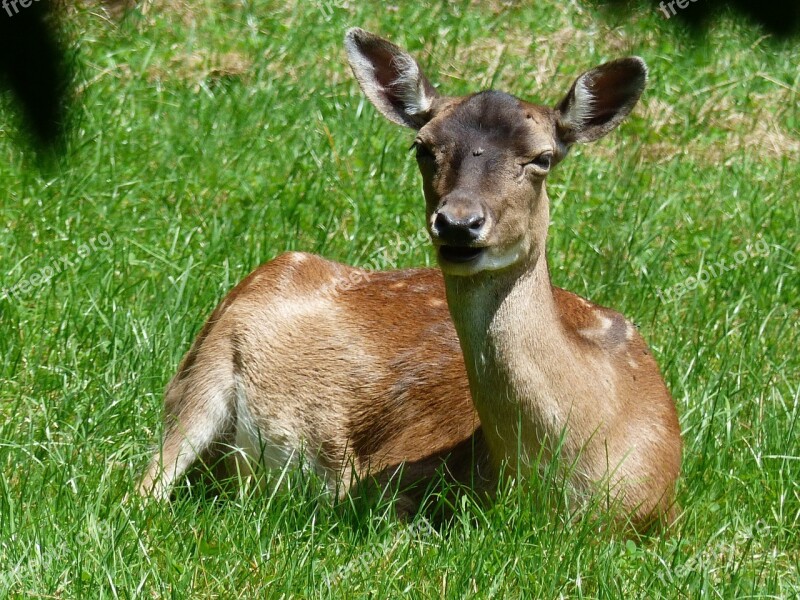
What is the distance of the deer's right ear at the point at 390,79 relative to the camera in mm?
4781

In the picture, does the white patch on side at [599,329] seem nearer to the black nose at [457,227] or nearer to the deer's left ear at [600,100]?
the deer's left ear at [600,100]

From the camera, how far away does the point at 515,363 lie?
4.30 meters

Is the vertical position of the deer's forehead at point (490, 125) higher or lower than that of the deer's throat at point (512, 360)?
higher

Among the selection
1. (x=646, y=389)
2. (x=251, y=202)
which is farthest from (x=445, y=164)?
(x=251, y=202)

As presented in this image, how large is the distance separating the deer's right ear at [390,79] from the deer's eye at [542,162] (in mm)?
562

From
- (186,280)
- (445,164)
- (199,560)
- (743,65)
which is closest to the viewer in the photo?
(199,560)

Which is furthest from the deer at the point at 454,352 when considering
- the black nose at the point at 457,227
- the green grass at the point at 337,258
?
the green grass at the point at 337,258

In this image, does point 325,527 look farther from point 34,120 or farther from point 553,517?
point 34,120

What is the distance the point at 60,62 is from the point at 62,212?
14.8ft

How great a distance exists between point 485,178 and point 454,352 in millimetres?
1241

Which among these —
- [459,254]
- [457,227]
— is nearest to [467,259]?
[459,254]

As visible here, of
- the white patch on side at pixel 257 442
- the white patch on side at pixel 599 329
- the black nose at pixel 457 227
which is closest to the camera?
the black nose at pixel 457 227

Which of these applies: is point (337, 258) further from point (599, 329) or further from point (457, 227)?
point (457, 227)

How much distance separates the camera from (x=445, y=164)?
436 centimetres
